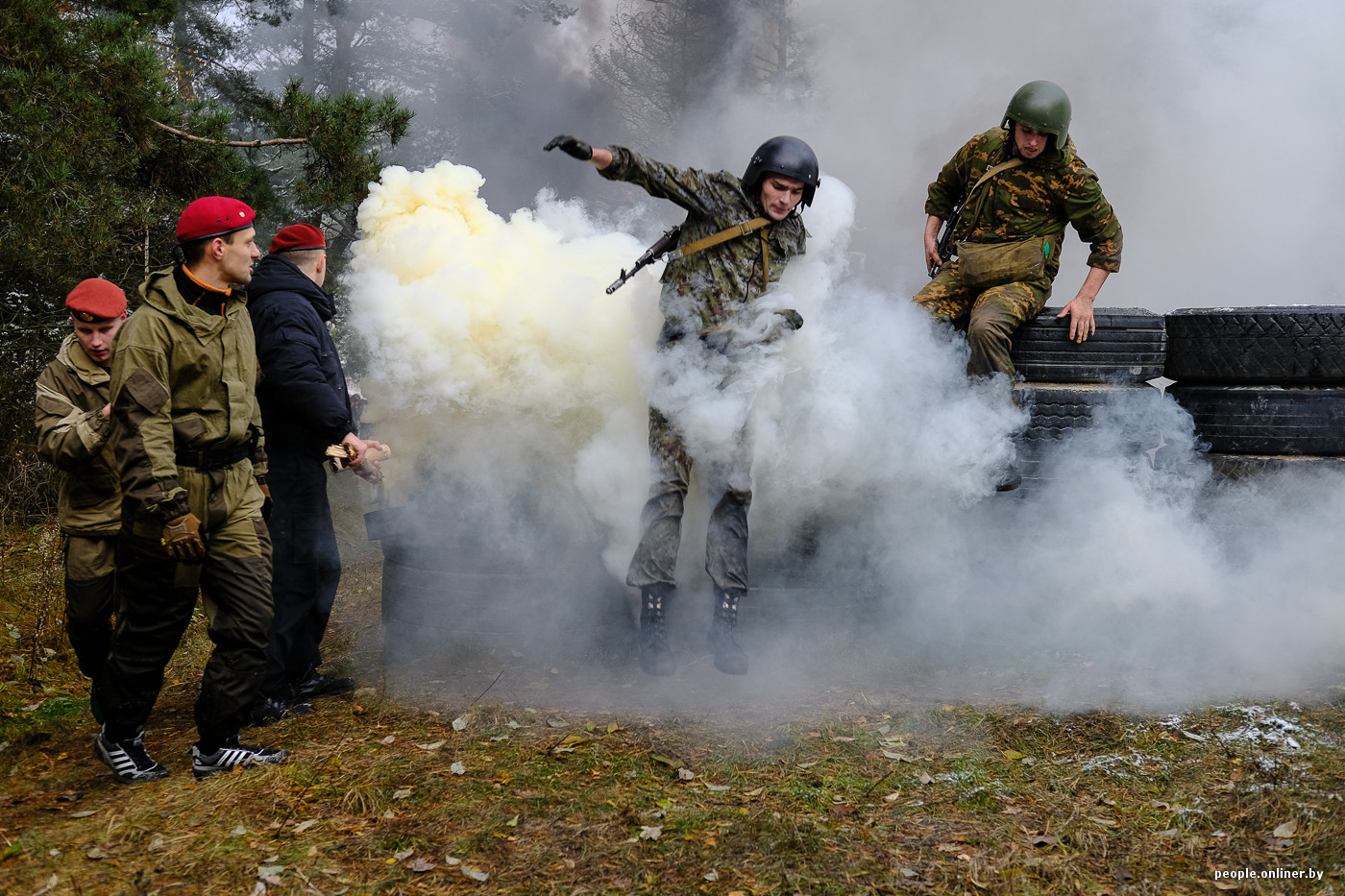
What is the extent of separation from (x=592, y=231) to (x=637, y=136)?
1013 cm

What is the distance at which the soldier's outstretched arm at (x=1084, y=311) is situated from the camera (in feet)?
17.3

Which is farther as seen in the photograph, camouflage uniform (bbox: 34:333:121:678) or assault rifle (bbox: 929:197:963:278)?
assault rifle (bbox: 929:197:963:278)

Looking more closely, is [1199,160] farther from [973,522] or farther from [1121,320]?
[973,522]

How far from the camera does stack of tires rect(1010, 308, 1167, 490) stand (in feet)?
17.3

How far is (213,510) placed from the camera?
143 inches

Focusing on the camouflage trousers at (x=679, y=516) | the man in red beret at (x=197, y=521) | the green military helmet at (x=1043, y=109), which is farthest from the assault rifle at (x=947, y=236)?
the man in red beret at (x=197, y=521)

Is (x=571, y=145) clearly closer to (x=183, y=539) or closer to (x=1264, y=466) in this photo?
(x=183, y=539)

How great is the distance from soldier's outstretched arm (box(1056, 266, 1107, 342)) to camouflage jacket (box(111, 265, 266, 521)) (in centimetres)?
423

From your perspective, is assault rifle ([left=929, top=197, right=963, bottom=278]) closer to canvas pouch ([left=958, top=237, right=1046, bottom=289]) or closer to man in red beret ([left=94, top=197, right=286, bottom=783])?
canvas pouch ([left=958, top=237, right=1046, bottom=289])

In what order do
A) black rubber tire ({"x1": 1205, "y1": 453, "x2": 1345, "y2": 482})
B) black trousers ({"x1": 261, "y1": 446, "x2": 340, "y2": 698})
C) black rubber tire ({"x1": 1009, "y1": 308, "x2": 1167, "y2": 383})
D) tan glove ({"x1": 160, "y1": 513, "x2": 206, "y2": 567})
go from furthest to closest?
black rubber tire ({"x1": 1009, "y1": 308, "x2": 1167, "y2": 383}) → black rubber tire ({"x1": 1205, "y1": 453, "x2": 1345, "y2": 482}) → black trousers ({"x1": 261, "y1": 446, "x2": 340, "y2": 698}) → tan glove ({"x1": 160, "y1": 513, "x2": 206, "y2": 567})

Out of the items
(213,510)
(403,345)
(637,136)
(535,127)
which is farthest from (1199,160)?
(213,510)

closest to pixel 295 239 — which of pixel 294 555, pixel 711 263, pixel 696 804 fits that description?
pixel 294 555

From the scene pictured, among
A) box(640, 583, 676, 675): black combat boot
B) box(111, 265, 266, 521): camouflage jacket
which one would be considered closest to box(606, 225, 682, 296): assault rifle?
box(640, 583, 676, 675): black combat boot

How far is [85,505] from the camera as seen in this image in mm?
4176
